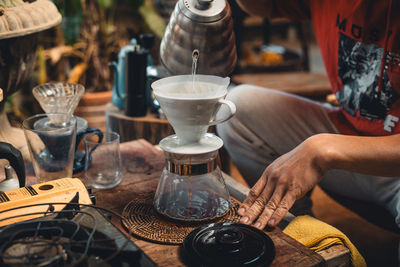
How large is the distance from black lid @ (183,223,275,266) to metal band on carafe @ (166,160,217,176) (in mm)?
126

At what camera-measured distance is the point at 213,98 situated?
0.90m

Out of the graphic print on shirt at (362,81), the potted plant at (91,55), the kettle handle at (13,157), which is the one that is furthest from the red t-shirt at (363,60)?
the potted plant at (91,55)

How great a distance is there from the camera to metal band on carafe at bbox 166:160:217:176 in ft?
3.18

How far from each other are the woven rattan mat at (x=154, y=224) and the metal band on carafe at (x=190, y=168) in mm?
110

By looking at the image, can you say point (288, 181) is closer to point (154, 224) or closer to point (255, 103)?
point (154, 224)

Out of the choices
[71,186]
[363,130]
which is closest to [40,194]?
[71,186]

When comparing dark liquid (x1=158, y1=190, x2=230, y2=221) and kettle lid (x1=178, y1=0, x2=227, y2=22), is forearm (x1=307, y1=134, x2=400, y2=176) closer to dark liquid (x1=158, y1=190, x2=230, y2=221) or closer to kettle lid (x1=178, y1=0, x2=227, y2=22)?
dark liquid (x1=158, y1=190, x2=230, y2=221)

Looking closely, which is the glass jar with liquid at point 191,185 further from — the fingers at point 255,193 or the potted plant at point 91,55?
the potted plant at point 91,55

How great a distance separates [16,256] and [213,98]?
0.46 m

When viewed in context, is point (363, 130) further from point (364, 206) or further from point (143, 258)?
point (143, 258)

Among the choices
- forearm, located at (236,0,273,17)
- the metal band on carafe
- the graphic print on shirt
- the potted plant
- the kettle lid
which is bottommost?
the potted plant

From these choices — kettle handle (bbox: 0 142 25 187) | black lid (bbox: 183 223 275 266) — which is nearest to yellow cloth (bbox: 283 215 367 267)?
black lid (bbox: 183 223 275 266)

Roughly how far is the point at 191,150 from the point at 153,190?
0.26 m

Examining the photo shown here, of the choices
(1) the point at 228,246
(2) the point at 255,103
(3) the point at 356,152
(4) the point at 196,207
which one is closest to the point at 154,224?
(4) the point at 196,207
